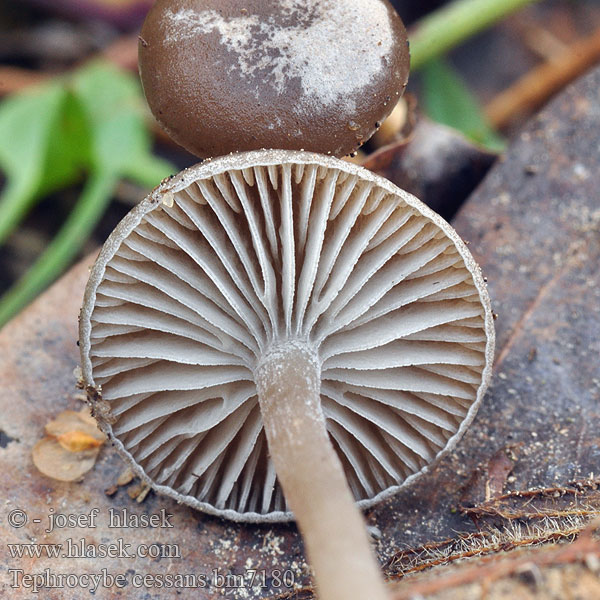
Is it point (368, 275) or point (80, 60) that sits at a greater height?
point (80, 60)

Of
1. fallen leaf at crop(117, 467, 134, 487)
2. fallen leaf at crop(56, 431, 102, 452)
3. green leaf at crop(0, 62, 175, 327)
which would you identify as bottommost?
fallen leaf at crop(117, 467, 134, 487)

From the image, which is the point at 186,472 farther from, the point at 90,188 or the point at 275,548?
the point at 90,188

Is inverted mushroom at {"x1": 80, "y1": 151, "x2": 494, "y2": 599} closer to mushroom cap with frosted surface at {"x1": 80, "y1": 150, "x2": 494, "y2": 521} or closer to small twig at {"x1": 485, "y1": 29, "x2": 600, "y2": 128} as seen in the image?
mushroom cap with frosted surface at {"x1": 80, "y1": 150, "x2": 494, "y2": 521}

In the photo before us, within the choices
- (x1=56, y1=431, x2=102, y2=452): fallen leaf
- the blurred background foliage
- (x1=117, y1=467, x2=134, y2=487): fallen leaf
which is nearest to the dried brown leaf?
(x1=56, y1=431, x2=102, y2=452): fallen leaf

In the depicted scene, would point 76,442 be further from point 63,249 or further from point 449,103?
point 449,103

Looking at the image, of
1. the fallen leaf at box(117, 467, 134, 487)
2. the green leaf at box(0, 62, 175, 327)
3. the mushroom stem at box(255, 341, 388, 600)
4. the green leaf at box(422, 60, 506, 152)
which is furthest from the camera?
the green leaf at box(422, 60, 506, 152)

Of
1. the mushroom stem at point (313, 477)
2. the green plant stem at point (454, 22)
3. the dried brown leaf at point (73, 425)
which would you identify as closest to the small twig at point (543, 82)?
the green plant stem at point (454, 22)

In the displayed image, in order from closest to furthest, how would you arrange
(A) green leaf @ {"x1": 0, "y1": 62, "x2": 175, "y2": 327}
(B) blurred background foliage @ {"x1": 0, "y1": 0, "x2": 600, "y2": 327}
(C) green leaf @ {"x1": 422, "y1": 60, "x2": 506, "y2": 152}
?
(A) green leaf @ {"x1": 0, "y1": 62, "x2": 175, "y2": 327}
(B) blurred background foliage @ {"x1": 0, "y1": 0, "x2": 600, "y2": 327}
(C) green leaf @ {"x1": 422, "y1": 60, "x2": 506, "y2": 152}

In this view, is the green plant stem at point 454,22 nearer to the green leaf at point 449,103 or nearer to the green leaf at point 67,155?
the green leaf at point 449,103

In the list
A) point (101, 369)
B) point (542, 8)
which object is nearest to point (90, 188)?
point (101, 369)
